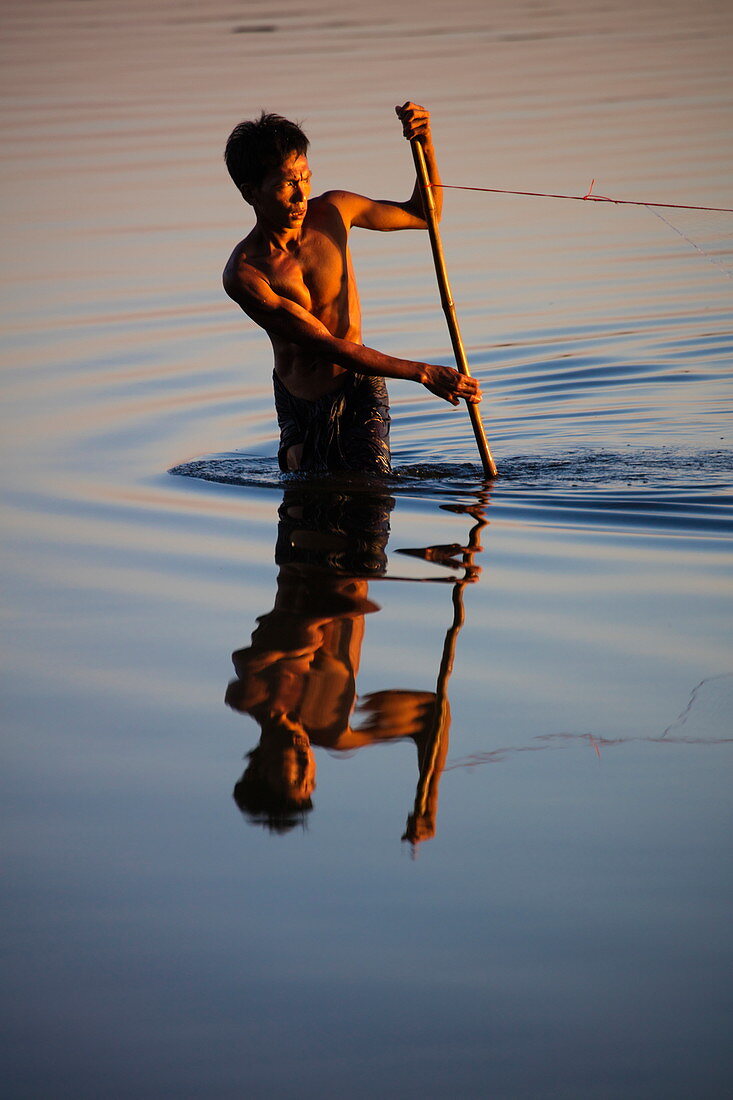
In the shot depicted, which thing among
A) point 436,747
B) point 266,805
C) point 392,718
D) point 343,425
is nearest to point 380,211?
point 343,425

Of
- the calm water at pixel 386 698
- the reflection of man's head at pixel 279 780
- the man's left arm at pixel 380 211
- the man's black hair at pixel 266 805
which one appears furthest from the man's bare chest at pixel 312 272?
the man's black hair at pixel 266 805

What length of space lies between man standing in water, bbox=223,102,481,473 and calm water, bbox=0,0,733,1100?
255 mm

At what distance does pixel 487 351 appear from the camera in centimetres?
907

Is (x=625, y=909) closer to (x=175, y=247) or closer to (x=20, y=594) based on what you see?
(x=20, y=594)

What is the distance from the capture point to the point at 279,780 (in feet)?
11.5

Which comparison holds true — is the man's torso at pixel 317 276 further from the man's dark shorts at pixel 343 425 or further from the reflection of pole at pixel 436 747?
the reflection of pole at pixel 436 747

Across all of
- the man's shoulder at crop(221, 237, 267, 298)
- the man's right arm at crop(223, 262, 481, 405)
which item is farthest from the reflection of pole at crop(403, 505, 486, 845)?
the man's shoulder at crop(221, 237, 267, 298)

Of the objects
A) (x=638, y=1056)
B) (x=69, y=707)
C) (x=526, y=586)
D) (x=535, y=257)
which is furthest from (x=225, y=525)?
(x=535, y=257)

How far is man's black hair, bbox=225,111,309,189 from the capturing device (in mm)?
5371

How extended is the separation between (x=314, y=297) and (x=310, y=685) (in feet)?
7.87

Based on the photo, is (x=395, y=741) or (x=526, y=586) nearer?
(x=395, y=741)

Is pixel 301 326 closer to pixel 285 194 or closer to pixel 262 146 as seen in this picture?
pixel 285 194

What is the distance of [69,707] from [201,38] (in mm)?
21786

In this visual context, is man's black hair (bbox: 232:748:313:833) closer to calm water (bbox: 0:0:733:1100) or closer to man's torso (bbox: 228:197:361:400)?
calm water (bbox: 0:0:733:1100)
